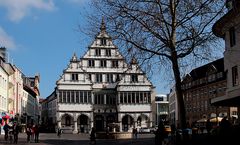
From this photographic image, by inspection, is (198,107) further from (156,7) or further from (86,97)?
(156,7)

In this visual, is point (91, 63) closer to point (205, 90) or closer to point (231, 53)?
point (205, 90)

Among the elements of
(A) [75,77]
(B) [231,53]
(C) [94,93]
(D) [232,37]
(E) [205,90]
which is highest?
(A) [75,77]

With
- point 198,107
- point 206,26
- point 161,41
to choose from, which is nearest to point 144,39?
point 161,41

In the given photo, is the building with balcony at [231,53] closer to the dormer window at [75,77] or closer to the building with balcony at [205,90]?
the building with balcony at [205,90]

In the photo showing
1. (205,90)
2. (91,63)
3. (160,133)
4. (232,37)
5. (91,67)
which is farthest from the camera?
(205,90)

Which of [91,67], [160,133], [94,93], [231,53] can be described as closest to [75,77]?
[91,67]

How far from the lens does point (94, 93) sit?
8525 cm

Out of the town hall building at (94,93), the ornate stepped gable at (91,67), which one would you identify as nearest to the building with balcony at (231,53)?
the town hall building at (94,93)

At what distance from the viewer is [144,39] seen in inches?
1039

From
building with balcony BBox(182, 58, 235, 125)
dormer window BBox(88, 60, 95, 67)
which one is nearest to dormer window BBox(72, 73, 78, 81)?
dormer window BBox(88, 60, 95, 67)

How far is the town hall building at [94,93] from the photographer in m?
83.1

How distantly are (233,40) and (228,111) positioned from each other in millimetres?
44028

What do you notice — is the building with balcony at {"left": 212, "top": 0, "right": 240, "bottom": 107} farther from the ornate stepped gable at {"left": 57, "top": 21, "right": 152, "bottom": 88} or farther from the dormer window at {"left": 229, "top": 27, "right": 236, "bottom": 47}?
the ornate stepped gable at {"left": 57, "top": 21, "right": 152, "bottom": 88}

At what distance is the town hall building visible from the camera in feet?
273
